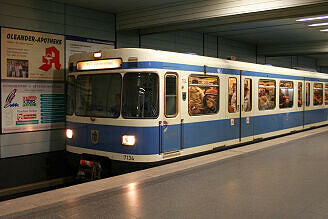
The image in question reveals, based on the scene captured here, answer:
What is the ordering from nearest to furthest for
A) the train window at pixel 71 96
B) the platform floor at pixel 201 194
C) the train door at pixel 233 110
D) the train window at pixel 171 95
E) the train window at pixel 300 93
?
the platform floor at pixel 201 194 → the train window at pixel 171 95 → the train window at pixel 71 96 → the train door at pixel 233 110 → the train window at pixel 300 93

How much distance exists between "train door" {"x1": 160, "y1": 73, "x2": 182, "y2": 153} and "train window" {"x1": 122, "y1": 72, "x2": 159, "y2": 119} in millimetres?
297

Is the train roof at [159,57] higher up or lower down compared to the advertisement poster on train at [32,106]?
higher up

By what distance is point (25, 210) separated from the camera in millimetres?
4473

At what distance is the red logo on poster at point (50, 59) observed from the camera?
32.8ft

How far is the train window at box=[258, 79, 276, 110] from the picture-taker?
36.8 ft

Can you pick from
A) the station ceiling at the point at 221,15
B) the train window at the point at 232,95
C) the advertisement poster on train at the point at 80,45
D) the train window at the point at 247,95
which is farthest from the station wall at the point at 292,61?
the advertisement poster on train at the point at 80,45

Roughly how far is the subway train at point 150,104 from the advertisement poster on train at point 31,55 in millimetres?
2075

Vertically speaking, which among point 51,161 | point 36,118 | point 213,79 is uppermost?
point 213,79

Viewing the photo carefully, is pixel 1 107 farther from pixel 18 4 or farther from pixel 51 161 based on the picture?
pixel 18 4

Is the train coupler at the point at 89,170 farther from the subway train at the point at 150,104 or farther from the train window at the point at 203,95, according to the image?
the train window at the point at 203,95

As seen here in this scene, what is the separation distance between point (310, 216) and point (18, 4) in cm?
842


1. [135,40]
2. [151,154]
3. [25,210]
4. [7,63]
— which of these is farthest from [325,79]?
[25,210]

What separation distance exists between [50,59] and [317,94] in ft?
37.9

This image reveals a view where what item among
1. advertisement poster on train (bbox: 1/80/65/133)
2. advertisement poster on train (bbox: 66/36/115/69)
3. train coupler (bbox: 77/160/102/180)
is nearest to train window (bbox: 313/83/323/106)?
advertisement poster on train (bbox: 66/36/115/69)
